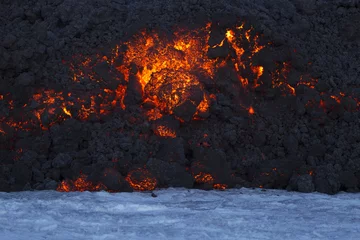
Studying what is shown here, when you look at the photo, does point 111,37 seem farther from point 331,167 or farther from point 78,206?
point 331,167

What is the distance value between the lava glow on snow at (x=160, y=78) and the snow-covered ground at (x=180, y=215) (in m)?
1.00

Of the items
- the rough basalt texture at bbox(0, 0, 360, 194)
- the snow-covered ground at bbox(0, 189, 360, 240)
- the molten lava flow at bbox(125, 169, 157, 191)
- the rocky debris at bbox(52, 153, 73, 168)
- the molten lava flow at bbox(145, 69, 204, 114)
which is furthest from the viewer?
the molten lava flow at bbox(145, 69, 204, 114)

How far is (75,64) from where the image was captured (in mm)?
8914

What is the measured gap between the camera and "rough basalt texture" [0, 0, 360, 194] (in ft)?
Answer: 26.2

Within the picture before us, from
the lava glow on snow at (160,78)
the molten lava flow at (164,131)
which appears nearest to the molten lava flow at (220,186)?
the lava glow on snow at (160,78)

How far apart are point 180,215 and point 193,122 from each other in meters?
2.57

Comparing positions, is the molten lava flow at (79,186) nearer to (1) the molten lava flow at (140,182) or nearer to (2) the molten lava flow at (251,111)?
(1) the molten lava flow at (140,182)

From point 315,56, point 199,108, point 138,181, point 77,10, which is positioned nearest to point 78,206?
point 138,181

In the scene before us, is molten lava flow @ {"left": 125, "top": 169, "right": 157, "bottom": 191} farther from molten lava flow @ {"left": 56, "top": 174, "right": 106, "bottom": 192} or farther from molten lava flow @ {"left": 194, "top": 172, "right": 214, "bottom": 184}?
molten lava flow @ {"left": 194, "top": 172, "right": 214, "bottom": 184}

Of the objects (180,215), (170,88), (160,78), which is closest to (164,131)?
(170,88)

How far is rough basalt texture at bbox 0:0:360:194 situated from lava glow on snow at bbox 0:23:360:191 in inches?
5.7

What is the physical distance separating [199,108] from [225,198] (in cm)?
182

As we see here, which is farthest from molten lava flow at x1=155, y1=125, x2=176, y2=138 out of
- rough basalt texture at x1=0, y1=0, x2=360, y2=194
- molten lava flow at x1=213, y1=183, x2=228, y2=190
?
molten lava flow at x1=213, y1=183, x2=228, y2=190

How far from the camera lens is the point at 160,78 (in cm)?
880
